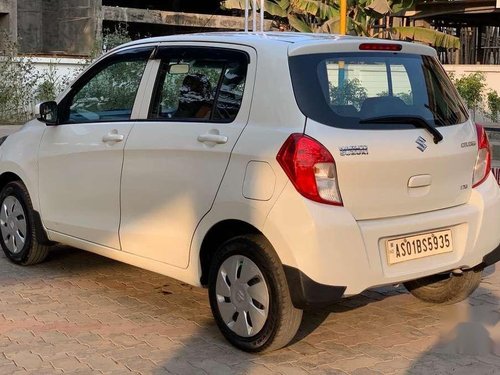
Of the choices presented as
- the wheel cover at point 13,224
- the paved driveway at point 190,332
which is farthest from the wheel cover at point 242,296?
the wheel cover at point 13,224

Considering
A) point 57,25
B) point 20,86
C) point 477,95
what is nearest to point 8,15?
point 57,25

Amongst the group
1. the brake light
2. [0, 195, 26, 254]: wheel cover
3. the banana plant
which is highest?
the banana plant

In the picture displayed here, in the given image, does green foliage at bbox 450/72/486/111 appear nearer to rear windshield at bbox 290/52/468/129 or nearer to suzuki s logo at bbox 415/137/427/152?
rear windshield at bbox 290/52/468/129

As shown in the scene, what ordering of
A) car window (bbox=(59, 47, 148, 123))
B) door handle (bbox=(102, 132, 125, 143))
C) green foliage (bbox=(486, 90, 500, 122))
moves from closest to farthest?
door handle (bbox=(102, 132, 125, 143)) → car window (bbox=(59, 47, 148, 123)) → green foliage (bbox=(486, 90, 500, 122))

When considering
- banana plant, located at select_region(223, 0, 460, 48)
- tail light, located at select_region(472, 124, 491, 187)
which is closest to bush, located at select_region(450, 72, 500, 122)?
banana plant, located at select_region(223, 0, 460, 48)

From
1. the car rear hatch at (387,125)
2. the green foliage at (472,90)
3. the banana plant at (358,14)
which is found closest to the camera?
the car rear hatch at (387,125)

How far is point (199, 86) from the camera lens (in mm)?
4926

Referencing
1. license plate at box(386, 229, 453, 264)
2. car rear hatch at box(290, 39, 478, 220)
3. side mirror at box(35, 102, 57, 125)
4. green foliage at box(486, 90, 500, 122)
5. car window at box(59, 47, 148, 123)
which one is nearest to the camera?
car rear hatch at box(290, 39, 478, 220)

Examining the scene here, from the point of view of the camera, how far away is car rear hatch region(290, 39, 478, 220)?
4234 millimetres

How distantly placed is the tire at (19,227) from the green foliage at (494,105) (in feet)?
52.4

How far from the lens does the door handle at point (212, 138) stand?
4.56m

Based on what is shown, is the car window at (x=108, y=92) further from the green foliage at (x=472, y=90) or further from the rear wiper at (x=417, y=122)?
the green foliage at (x=472, y=90)

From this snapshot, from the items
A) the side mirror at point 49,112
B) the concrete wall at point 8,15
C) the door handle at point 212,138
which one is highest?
the concrete wall at point 8,15

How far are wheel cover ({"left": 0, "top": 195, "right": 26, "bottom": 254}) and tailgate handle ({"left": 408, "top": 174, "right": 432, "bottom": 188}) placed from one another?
3.37m
